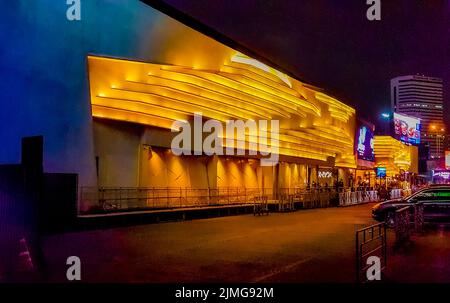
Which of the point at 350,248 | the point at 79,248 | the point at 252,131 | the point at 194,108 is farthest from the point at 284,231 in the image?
the point at 252,131

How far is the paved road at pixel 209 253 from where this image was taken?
9.54m

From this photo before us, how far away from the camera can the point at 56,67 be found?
17.2 metres

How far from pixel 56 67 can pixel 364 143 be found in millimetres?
44922

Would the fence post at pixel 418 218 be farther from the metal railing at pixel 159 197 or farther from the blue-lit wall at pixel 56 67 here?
the blue-lit wall at pixel 56 67

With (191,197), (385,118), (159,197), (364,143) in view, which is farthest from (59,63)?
(385,118)

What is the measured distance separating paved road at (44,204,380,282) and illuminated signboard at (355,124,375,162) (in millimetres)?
36064

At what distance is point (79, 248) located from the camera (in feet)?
42.8

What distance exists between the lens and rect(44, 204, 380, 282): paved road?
31.3 ft

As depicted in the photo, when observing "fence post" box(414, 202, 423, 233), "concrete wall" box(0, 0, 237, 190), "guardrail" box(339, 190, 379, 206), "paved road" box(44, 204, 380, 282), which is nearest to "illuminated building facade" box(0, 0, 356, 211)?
"concrete wall" box(0, 0, 237, 190)

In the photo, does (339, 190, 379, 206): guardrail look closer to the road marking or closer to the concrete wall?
the concrete wall

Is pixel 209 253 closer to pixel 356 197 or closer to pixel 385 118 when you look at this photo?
pixel 356 197

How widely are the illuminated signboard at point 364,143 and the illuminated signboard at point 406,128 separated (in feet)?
71.4

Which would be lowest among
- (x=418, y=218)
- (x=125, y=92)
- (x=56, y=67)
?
(x=418, y=218)
